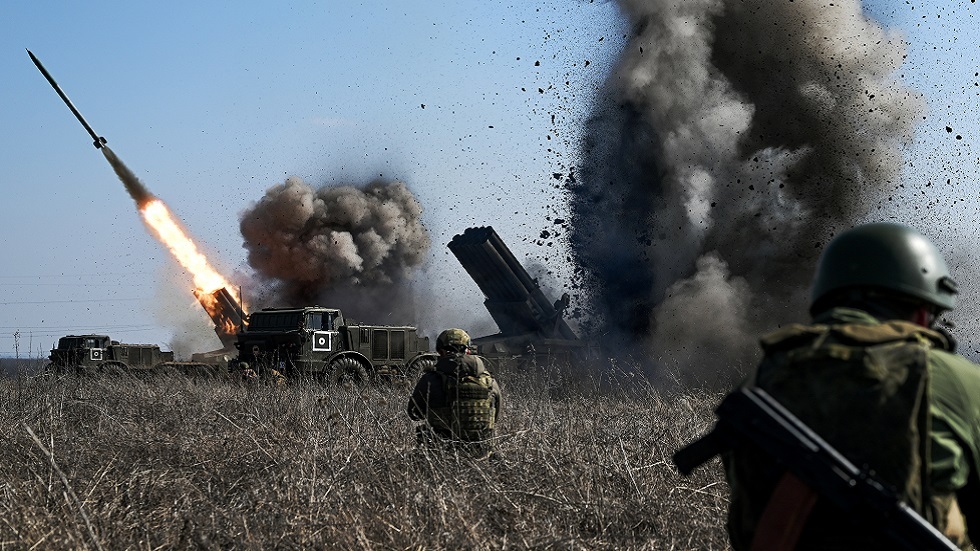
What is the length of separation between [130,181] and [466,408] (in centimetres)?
1514

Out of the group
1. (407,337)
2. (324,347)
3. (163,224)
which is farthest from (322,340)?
(163,224)

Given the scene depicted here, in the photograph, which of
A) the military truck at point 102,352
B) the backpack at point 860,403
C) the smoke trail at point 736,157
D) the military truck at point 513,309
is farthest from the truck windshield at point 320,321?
the backpack at point 860,403

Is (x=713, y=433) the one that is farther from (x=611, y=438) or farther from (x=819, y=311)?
(x=611, y=438)

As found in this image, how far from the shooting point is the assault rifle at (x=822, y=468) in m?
2.04

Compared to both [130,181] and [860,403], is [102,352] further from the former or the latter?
[860,403]

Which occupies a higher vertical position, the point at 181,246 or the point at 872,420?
the point at 181,246

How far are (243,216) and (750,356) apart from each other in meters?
16.2

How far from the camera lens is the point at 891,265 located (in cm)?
238

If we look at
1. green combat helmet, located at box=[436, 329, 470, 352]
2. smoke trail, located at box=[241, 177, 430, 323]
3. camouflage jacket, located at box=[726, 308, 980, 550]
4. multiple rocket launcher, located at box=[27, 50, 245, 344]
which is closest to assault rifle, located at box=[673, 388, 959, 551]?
camouflage jacket, located at box=[726, 308, 980, 550]

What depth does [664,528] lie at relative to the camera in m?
4.97

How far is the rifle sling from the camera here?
7.04 ft

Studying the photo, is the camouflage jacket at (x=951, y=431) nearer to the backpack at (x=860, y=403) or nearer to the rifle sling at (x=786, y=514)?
the backpack at (x=860, y=403)

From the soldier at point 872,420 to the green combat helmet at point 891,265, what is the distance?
101 mm

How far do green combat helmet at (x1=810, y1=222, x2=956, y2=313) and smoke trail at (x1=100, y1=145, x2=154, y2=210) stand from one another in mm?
18730
